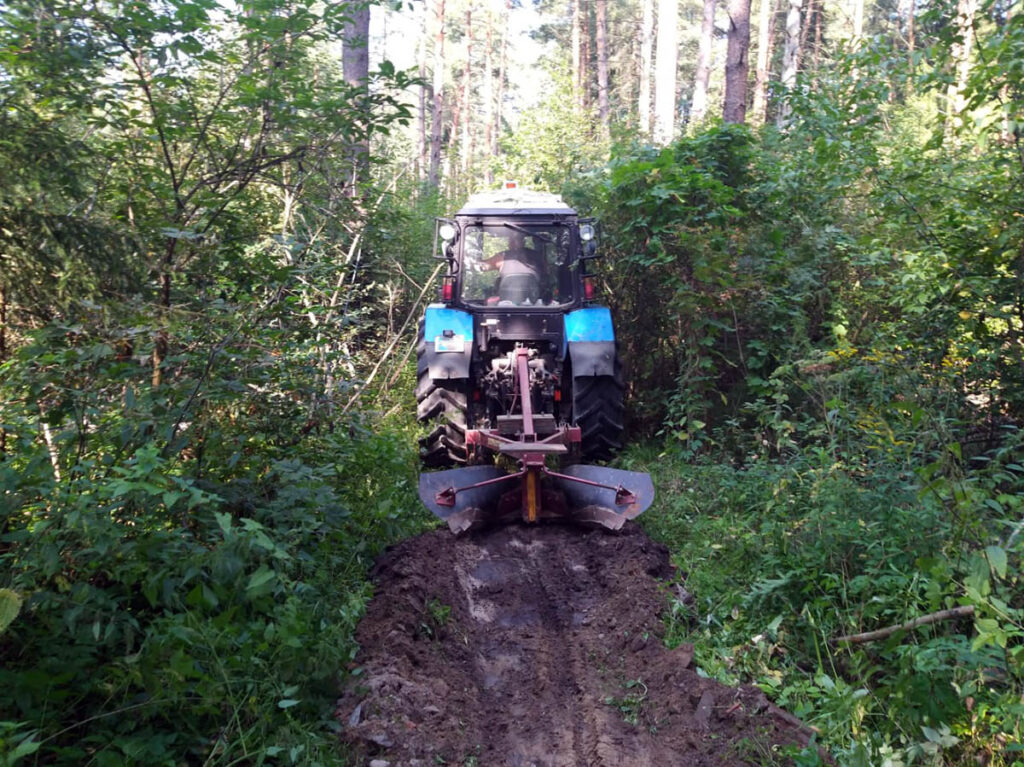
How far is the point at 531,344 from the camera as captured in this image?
7.76 meters

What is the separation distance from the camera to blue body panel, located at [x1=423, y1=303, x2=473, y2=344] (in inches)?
293

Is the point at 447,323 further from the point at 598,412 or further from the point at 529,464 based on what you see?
the point at 529,464

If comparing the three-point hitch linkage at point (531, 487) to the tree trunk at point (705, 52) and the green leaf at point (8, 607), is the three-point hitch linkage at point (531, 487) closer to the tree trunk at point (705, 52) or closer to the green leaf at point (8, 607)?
the green leaf at point (8, 607)

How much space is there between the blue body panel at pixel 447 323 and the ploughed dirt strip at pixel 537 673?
219 cm

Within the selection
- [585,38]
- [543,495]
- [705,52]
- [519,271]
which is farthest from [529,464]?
[585,38]

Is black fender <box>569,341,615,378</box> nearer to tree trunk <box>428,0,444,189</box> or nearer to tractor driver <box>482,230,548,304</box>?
tractor driver <box>482,230,548,304</box>

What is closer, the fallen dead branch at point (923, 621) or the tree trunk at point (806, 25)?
the fallen dead branch at point (923, 621)

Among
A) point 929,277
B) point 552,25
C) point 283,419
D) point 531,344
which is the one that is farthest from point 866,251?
point 552,25

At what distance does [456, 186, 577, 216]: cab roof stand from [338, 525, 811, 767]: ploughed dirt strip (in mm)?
3315

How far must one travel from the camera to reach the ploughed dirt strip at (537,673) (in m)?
3.49

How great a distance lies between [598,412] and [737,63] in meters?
7.13

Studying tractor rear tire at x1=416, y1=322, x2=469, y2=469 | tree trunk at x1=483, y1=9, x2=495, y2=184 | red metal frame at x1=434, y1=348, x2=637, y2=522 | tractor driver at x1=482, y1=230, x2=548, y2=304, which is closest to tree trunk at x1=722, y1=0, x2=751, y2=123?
tractor driver at x1=482, y1=230, x2=548, y2=304

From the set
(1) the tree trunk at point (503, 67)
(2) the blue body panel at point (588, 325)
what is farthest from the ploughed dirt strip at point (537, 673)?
(1) the tree trunk at point (503, 67)

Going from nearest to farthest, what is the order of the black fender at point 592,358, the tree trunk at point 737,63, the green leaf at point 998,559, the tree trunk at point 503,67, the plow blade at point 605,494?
the green leaf at point 998,559, the plow blade at point 605,494, the black fender at point 592,358, the tree trunk at point 737,63, the tree trunk at point 503,67
